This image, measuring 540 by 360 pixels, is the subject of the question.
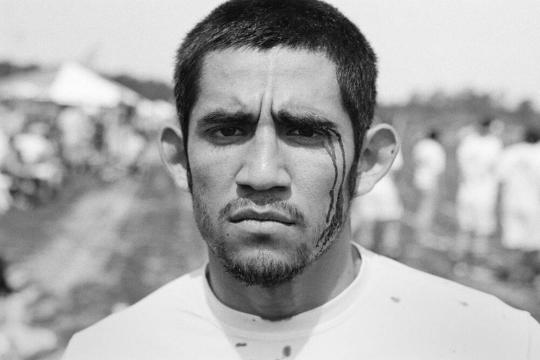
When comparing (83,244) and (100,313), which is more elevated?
(100,313)

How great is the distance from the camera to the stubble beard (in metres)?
1.75

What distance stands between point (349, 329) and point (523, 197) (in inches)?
297

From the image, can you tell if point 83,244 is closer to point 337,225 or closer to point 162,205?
point 162,205

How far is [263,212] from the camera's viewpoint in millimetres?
1736

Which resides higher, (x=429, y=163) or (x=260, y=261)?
(x=260, y=261)

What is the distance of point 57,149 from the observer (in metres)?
18.5

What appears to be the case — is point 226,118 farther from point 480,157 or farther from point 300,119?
point 480,157

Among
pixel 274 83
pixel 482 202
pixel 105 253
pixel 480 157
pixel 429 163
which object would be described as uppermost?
pixel 274 83

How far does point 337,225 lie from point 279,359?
1.33 feet

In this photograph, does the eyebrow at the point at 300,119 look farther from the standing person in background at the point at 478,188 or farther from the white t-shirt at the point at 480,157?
the white t-shirt at the point at 480,157

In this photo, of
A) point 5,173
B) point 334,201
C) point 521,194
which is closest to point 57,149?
point 5,173

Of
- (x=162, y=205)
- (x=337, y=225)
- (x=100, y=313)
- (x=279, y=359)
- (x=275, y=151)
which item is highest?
(x=275, y=151)

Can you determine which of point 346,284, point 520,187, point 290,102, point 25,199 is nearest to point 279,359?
point 346,284

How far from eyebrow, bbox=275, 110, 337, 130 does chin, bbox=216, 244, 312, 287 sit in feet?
1.08
